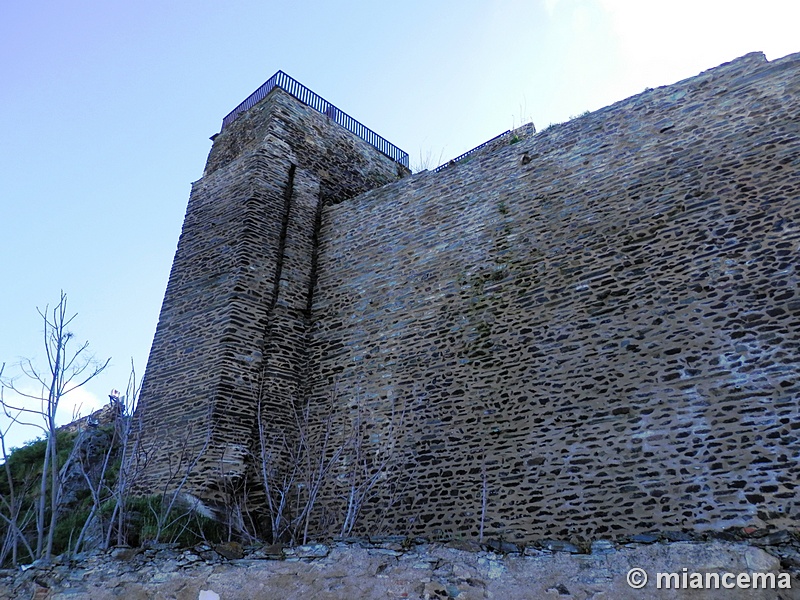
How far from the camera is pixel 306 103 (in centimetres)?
1395

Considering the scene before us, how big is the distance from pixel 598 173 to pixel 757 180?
209cm

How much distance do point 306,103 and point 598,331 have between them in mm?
9141

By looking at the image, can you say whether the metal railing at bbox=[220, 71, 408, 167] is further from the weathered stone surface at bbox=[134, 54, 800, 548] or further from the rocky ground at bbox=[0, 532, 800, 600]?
the rocky ground at bbox=[0, 532, 800, 600]

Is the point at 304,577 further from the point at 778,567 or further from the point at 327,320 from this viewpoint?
the point at 327,320

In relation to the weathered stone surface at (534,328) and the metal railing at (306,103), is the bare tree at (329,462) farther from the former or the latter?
the metal railing at (306,103)

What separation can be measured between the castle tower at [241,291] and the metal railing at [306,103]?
5 centimetres

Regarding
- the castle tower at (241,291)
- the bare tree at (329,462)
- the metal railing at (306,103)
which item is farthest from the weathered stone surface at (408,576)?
the metal railing at (306,103)

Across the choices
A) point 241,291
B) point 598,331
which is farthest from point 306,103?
point 598,331

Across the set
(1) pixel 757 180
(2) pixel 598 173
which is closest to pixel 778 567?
(1) pixel 757 180

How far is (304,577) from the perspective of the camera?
4.03m

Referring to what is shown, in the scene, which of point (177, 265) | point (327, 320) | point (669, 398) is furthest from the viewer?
point (177, 265)

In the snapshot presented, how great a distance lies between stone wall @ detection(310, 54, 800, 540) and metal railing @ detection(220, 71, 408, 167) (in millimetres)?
5106

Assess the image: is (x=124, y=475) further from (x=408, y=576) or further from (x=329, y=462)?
(x=408, y=576)

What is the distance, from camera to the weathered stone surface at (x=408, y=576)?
10.8 feet
